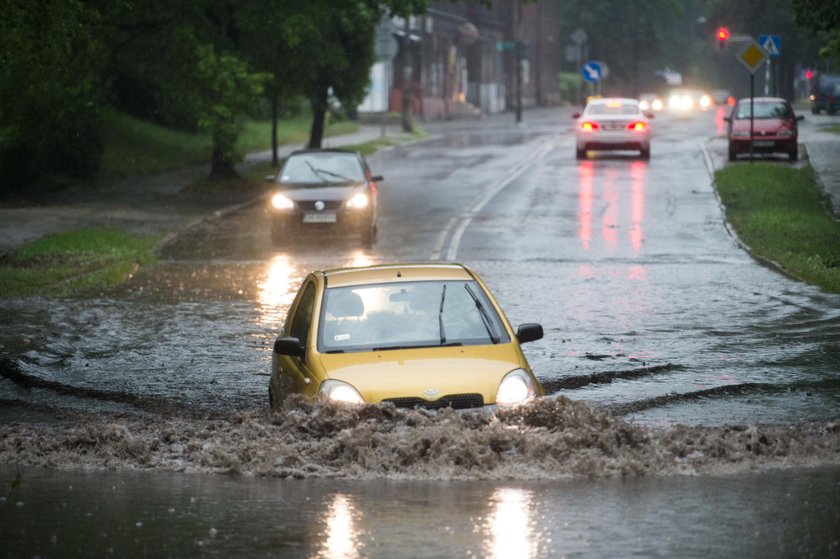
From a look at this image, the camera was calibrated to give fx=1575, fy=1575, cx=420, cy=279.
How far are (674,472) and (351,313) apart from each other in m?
2.86

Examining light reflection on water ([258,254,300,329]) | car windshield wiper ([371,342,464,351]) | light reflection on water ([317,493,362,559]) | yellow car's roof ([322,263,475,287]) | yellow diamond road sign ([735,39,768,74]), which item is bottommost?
light reflection on water ([258,254,300,329])

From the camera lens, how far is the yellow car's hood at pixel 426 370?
10.4 m

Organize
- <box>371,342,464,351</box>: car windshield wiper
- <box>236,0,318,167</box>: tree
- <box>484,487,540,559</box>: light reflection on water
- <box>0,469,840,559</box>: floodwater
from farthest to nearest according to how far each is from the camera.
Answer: <box>236,0,318,167</box>: tree
<box>371,342,464,351</box>: car windshield wiper
<box>0,469,840,559</box>: floodwater
<box>484,487,540,559</box>: light reflection on water

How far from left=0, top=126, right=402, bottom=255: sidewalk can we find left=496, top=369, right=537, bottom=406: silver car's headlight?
1681 cm

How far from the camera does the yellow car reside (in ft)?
34.3

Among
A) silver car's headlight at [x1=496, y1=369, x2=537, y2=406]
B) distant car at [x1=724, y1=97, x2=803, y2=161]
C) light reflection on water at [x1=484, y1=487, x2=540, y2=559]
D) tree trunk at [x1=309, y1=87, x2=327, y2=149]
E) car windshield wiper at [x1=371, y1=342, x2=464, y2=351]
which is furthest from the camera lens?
tree trunk at [x1=309, y1=87, x2=327, y2=149]

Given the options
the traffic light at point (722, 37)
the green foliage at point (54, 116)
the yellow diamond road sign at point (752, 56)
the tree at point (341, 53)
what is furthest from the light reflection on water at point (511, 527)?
the traffic light at point (722, 37)

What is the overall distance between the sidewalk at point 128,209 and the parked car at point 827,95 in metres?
36.8

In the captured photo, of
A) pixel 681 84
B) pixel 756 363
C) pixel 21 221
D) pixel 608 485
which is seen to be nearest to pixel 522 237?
pixel 21 221

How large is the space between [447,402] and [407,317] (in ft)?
3.94

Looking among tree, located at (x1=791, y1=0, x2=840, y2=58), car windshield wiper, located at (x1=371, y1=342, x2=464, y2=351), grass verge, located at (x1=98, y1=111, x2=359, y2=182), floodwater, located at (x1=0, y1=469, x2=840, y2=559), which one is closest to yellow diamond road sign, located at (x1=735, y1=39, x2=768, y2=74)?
tree, located at (x1=791, y1=0, x2=840, y2=58)

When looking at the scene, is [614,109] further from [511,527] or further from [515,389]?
[511,527]

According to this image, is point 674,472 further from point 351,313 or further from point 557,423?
point 351,313

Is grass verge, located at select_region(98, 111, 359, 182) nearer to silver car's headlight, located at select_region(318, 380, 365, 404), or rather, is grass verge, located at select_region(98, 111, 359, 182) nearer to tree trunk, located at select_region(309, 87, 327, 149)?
tree trunk, located at select_region(309, 87, 327, 149)
